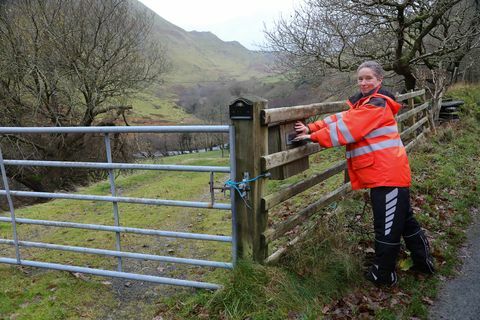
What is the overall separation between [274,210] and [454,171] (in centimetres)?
353

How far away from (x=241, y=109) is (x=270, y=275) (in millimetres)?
1482

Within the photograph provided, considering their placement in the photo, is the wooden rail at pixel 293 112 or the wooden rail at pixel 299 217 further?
the wooden rail at pixel 299 217

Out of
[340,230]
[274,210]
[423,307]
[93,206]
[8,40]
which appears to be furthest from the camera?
[8,40]

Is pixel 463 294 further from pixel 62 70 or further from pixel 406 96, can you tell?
pixel 62 70

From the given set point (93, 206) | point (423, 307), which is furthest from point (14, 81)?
point (423, 307)

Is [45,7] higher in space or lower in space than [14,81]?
higher

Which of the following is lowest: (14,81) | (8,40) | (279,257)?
(279,257)

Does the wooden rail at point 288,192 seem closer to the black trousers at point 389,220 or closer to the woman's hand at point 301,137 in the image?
the woman's hand at point 301,137

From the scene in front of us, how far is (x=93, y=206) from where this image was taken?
29.6 ft

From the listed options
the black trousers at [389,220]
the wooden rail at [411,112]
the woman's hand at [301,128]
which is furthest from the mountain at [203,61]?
the black trousers at [389,220]

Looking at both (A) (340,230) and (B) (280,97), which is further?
(B) (280,97)

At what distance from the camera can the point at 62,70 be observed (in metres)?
15.9

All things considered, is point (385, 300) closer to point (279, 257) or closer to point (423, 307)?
point (423, 307)

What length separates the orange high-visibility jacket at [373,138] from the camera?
11.9 feet
